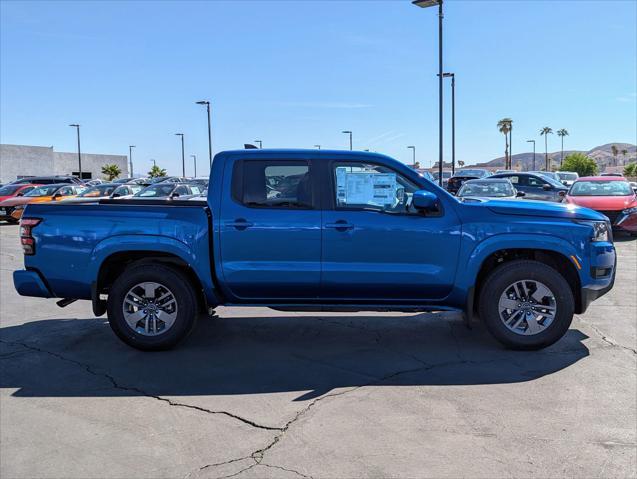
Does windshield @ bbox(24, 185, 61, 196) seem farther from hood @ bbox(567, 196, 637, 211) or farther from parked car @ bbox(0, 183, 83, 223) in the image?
hood @ bbox(567, 196, 637, 211)

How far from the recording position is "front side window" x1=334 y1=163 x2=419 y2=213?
219 inches

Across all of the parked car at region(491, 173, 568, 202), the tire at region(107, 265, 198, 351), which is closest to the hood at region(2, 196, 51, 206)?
the tire at region(107, 265, 198, 351)

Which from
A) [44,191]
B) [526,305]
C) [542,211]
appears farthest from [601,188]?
[44,191]

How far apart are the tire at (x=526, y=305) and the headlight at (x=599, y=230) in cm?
54

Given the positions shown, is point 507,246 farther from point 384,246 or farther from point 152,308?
point 152,308

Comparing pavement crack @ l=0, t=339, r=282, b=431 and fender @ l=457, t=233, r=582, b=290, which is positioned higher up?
fender @ l=457, t=233, r=582, b=290

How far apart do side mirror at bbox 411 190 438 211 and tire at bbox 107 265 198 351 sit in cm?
233

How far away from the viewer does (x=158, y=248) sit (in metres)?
5.50

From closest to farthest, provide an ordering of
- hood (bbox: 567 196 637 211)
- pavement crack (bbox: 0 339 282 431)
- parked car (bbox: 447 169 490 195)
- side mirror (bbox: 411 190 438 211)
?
pavement crack (bbox: 0 339 282 431)
side mirror (bbox: 411 190 438 211)
hood (bbox: 567 196 637 211)
parked car (bbox: 447 169 490 195)

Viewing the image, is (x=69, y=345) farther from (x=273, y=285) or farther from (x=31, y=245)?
(x=273, y=285)

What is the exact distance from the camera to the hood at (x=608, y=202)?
14.2 meters

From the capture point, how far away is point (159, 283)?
18.2 ft

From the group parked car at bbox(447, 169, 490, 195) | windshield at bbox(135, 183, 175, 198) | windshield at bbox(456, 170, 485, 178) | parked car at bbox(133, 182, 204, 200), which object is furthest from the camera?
windshield at bbox(456, 170, 485, 178)

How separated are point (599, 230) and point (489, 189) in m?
11.3
